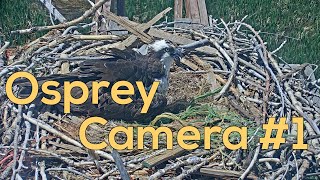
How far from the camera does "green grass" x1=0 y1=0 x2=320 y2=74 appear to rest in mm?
7488

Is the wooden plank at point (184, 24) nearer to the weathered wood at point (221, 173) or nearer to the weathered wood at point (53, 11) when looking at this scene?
the weathered wood at point (53, 11)

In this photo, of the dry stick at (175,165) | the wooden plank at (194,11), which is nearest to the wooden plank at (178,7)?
the wooden plank at (194,11)

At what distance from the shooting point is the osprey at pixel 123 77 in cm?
475

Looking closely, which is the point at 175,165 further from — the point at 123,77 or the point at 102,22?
the point at 102,22

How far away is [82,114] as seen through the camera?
4.82 m

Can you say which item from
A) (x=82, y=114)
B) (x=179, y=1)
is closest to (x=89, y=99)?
(x=82, y=114)

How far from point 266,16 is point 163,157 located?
14.5 feet

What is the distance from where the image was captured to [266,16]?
27.2 feet

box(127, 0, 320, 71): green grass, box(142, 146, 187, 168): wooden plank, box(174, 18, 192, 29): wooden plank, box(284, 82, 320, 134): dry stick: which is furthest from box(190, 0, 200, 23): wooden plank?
box(142, 146, 187, 168): wooden plank

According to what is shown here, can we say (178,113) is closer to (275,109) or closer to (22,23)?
(275,109)

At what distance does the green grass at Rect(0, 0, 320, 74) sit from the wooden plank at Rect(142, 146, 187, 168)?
3190 millimetres

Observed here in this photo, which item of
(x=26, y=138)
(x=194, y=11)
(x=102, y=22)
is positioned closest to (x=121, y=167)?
(x=26, y=138)

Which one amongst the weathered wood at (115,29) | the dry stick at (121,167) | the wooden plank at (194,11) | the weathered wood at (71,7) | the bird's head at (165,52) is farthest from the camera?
the weathered wood at (71,7)

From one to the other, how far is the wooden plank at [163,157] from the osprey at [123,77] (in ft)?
1.73
